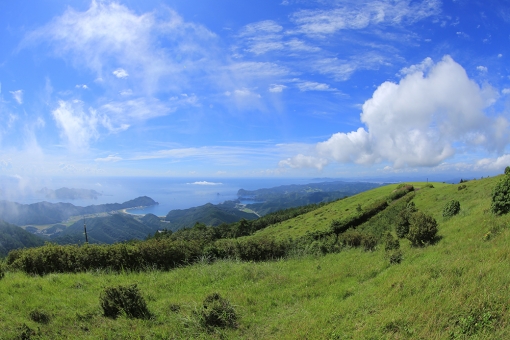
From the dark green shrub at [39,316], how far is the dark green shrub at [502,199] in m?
17.7

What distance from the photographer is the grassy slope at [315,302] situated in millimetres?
4566

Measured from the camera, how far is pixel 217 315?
5773mm

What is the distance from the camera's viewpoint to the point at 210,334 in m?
5.32

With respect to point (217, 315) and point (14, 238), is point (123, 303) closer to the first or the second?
point (217, 315)

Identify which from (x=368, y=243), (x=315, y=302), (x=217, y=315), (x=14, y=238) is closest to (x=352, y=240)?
(x=368, y=243)

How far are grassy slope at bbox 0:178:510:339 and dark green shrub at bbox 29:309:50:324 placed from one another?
15cm

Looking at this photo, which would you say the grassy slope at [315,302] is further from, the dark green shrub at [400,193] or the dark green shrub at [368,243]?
the dark green shrub at [400,193]

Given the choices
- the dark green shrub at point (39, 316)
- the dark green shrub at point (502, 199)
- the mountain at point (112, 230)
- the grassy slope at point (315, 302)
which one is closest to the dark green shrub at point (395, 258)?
the grassy slope at point (315, 302)

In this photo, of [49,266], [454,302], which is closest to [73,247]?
[49,266]

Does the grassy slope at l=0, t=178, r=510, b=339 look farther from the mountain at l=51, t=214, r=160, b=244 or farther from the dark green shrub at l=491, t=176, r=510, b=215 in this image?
the mountain at l=51, t=214, r=160, b=244

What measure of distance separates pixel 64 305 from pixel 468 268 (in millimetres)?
10010

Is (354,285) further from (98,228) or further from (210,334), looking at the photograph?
(98,228)

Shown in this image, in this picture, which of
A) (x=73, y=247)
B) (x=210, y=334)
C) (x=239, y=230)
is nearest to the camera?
(x=210, y=334)

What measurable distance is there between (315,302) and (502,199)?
12.0 m
